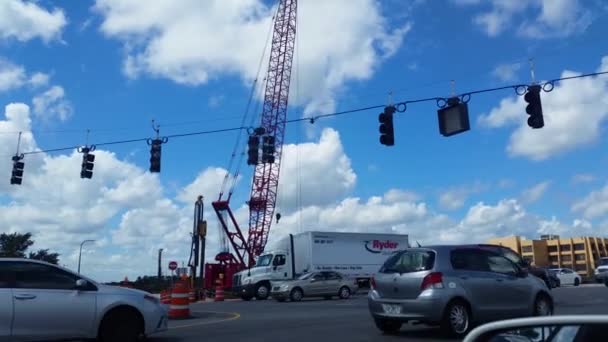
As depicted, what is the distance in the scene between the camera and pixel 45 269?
→ 9.30m

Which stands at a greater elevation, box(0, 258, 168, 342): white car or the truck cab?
the truck cab

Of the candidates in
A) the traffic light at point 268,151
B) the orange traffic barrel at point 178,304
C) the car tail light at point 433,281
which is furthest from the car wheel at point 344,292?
the car tail light at point 433,281

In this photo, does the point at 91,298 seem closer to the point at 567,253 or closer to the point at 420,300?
the point at 420,300

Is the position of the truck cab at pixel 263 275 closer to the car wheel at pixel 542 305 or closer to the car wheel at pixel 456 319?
the car wheel at pixel 542 305

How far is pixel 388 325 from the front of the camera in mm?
11008

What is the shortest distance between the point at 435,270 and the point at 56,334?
5924mm

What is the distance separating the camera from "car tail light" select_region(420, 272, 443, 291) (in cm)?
1012

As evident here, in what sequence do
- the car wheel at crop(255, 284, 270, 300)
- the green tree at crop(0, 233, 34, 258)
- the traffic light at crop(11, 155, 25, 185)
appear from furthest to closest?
the green tree at crop(0, 233, 34, 258) < the car wheel at crop(255, 284, 270, 300) < the traffic light at crop(11, 155, 25, 185)

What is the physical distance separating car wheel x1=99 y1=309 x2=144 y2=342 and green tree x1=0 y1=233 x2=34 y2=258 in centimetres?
5446

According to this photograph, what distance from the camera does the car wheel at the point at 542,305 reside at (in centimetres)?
1124

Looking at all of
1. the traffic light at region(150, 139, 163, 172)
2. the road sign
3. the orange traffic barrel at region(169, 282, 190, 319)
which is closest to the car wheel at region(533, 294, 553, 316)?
the orange traffic barrel at region(169, 282, 190, 319)

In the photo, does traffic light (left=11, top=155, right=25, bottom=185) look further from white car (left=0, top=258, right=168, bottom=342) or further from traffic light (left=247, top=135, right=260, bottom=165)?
white car (left=0, top=258, right=168, bottom=342)

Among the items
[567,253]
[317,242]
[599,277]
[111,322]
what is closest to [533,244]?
[567,253]

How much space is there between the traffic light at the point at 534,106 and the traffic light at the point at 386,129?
3.71 metres
